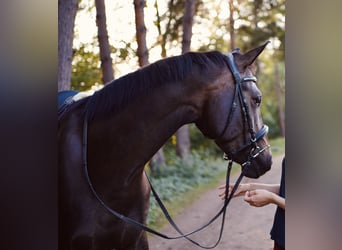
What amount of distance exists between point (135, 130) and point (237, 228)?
3.82ft

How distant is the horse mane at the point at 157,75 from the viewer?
2.20 meters

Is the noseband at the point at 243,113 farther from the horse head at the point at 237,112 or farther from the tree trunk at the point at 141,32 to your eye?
the tree trunk at the point at 141,32

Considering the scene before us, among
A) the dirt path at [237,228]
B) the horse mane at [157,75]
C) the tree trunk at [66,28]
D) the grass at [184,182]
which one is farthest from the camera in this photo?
the grass at [184,182]

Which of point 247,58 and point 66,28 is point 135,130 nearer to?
point 247,58

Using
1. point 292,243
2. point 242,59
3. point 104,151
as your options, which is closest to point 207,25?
point 242,59

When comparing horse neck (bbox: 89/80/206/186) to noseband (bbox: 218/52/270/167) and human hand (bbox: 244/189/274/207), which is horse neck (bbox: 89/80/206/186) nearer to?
noseband (bbox: 218/52/270/167)

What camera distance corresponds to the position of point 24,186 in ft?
8.00

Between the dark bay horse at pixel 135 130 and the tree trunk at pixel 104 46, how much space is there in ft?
2.88

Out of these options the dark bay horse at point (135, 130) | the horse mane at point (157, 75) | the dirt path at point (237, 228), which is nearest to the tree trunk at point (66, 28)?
the dark bay horse at point (135, 130)

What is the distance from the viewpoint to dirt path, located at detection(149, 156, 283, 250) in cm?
279

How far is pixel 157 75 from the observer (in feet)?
7.26

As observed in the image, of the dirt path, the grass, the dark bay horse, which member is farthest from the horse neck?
the grass

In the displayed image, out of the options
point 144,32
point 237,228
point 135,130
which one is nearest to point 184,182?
point 237,228

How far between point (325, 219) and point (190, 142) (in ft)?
12.6
